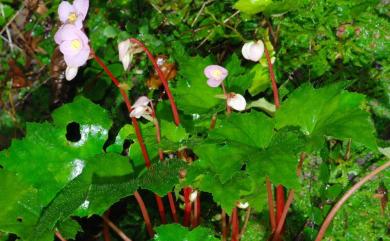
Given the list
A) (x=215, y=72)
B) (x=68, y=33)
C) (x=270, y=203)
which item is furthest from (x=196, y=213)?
(x=68, y=33)

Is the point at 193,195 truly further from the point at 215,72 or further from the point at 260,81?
the point at 260,81

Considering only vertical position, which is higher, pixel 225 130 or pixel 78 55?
pixel 78 55

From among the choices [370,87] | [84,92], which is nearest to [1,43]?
[84,92]

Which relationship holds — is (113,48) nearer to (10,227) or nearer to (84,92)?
(84,92)

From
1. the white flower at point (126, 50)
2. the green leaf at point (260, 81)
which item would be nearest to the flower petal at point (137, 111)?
the white flower at point (126, 50)

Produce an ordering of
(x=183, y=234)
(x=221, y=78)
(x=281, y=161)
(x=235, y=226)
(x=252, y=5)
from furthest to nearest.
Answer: (x=252, y=5)
(x=235, y=226)
(x=221, y=78)
(x=183, y=234)
(x=281, y=161)

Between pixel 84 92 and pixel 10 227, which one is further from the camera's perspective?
pixel 84 92
